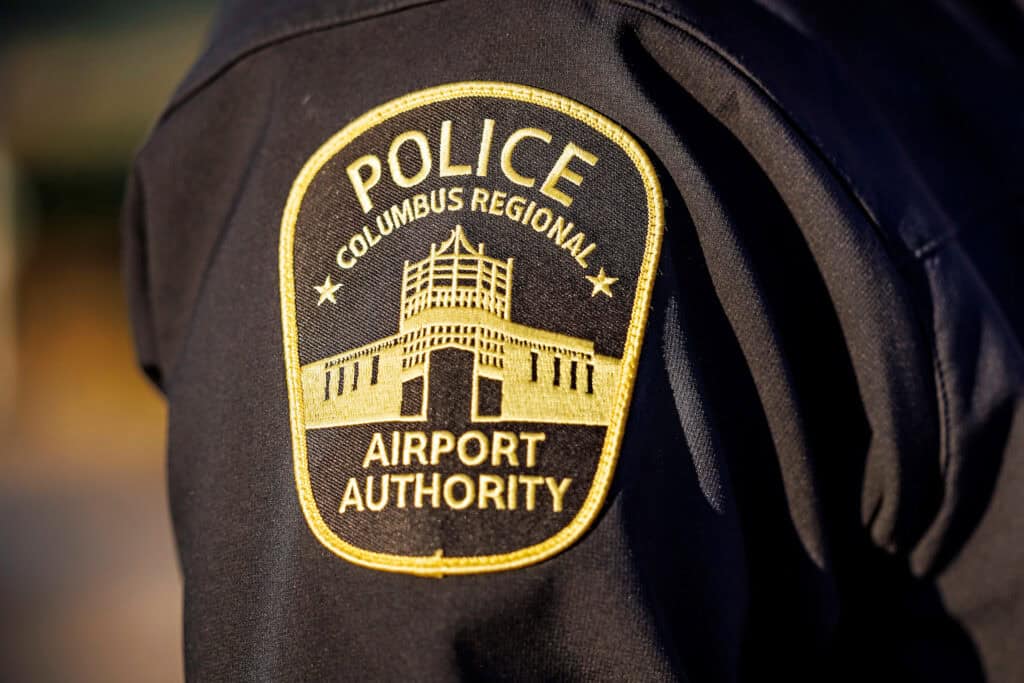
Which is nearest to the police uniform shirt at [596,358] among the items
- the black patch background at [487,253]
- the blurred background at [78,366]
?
the black patch background at [487,253]

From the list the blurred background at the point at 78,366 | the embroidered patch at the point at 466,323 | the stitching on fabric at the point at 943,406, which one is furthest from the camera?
the blurred background at the point at 78,366

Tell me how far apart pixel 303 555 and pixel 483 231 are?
0.24 metres

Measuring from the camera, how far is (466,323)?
0.62 metres

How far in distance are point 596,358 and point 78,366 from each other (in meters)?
8.05

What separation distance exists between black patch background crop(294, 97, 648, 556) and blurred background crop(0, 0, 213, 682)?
3.18m

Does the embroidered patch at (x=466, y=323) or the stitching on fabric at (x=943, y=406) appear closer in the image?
the embroidered patch at (x=466, y=323)

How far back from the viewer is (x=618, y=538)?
24.1 inches

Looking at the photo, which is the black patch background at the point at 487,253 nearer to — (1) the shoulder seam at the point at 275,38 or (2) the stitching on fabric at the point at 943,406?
(1) the shoulder seam at the point at 275,38

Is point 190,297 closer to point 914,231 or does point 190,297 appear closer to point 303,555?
point 303,555

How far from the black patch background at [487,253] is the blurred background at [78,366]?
318 centimetres

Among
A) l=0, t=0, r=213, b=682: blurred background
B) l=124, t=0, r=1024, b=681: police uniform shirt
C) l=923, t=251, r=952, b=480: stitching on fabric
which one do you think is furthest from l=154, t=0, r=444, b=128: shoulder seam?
l=0, t=0, r=213, b=682: blurred background

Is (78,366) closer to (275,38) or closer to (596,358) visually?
(275,38)

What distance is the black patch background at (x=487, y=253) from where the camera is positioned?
23.8 inches

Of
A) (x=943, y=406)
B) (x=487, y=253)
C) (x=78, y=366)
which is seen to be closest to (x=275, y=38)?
(x=487, y=253)
